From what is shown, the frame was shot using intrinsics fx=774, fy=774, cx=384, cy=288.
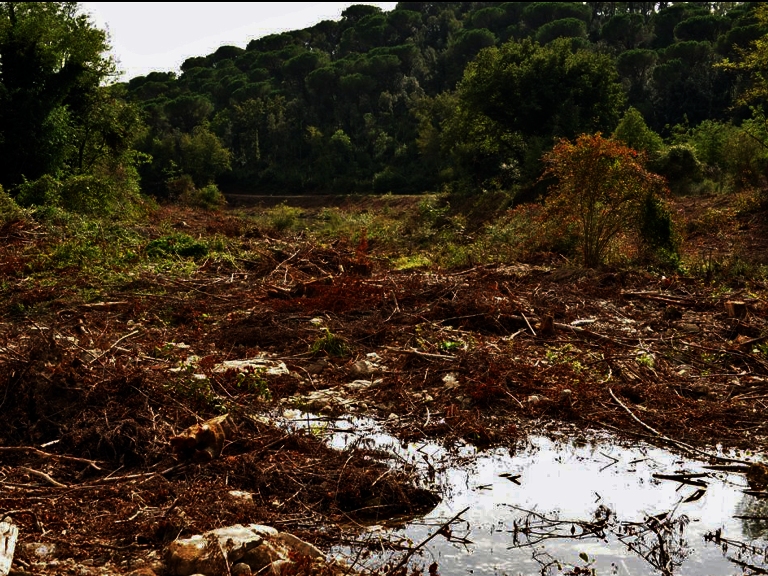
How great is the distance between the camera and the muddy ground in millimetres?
4277

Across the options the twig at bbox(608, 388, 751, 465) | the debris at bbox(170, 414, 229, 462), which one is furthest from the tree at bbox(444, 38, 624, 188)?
the debris at bbox(170, 414, 229, 462)

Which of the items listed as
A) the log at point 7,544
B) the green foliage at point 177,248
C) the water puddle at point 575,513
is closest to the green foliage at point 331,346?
the water puddle at point 575,513

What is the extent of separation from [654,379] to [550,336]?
164 centimetres

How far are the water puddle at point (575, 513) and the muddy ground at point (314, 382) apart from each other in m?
0.22

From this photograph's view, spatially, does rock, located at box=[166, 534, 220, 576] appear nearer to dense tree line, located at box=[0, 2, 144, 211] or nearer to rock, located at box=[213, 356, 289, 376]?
rock, located at box=[213, 356, 289, 376]

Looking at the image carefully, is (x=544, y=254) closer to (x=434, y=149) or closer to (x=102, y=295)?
(x=102, y=295)

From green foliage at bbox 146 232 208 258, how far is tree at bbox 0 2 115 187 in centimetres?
868

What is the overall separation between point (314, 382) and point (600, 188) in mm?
7492

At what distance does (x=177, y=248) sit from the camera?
14172mm

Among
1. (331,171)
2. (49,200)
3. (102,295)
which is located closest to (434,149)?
(331,171)

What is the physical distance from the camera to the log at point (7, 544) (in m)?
3.26

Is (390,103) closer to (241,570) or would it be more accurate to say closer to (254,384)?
(254,384)

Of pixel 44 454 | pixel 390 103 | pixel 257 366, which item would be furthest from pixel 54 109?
pixel 390 103

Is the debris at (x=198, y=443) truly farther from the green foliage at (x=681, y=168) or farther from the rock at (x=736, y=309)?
the green foliage at (x=681, y=168)
